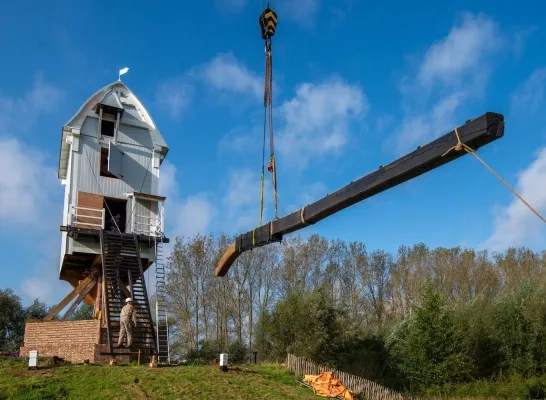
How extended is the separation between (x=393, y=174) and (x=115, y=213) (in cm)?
2141

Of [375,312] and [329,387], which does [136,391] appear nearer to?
[329,387]

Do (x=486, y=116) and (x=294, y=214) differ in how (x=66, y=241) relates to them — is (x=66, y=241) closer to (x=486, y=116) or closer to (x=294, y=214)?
(x=294, y=214)

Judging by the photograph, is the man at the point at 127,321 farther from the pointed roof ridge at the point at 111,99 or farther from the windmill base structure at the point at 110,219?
the pointed roof ridge at the point at 111,99

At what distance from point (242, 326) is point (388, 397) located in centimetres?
2521

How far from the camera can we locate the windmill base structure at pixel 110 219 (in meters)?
23.4

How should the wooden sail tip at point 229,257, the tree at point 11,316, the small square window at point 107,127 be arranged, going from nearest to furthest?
the wooden sail tip at point 229,257
the small square window at point 107,127
the tree at point 11,316

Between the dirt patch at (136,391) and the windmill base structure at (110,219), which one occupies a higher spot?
the windmill base structure at (110,219)

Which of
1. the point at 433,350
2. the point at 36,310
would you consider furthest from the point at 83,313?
the point at 433,350

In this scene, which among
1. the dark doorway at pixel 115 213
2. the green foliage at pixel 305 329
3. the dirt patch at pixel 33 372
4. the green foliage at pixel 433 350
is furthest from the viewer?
the green foliage at pixel 305 329

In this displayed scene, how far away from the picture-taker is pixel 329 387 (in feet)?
64.5

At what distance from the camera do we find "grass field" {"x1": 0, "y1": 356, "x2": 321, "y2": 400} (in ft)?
51.5

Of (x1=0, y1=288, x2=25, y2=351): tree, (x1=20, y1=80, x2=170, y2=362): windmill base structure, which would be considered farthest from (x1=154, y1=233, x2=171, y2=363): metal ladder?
(x1=0, y1=288, x2=25, y2=351): tree

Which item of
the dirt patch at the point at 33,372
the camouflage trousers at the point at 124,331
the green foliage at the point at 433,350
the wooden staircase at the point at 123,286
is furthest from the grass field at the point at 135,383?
the green foliage at the point at 433,350

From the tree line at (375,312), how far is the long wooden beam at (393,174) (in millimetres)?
18823
